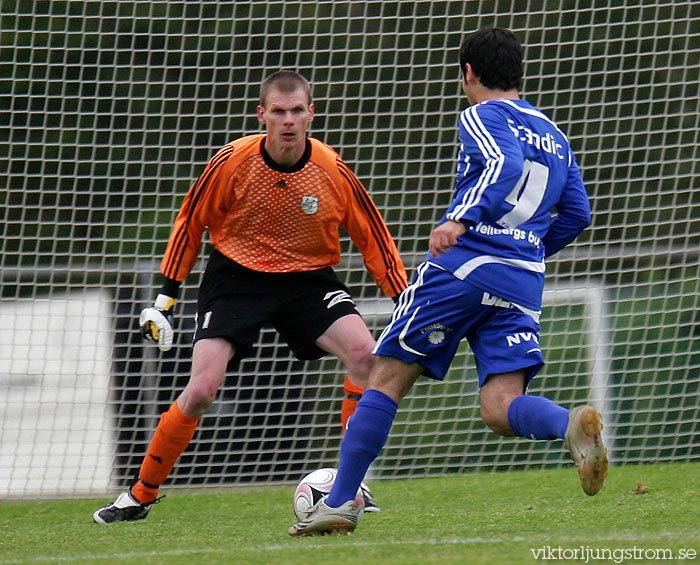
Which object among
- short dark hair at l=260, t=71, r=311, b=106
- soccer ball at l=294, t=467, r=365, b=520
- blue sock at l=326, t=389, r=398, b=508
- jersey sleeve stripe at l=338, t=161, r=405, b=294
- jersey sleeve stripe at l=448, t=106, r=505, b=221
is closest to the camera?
jersey sleeve stripe at l=448, t=106, r=505, b=221

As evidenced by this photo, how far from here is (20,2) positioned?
777 cm

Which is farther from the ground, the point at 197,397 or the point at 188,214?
the point at 188,214

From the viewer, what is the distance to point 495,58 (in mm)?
3559

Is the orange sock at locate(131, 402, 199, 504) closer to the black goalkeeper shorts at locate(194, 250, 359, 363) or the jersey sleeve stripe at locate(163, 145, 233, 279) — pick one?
the black goalkeeper shorts at locate(194, 250, 359, 363)

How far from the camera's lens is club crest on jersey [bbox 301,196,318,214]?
4641 millimetres

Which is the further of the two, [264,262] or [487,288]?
[264,262]

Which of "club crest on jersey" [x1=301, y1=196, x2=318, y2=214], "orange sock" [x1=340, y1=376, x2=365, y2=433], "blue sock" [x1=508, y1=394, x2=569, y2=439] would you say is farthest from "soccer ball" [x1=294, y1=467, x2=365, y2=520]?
"club crest on jersey" [x1=301, y1=196, x2=318, y2=214]

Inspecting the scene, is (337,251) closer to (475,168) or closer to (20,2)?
(475,168)

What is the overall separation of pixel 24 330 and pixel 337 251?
3068 millimetres

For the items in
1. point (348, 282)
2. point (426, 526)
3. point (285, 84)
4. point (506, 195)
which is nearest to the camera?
point (506, 195)

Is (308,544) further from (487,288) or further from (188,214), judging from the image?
(188,214)

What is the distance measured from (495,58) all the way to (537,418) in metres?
1.14

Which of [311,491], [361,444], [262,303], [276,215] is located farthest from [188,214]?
[361,444]

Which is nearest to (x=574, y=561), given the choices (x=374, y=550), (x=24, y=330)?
(x=374, y=550)
